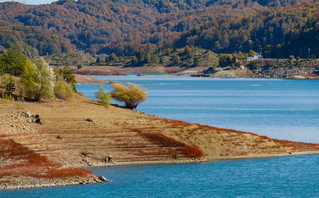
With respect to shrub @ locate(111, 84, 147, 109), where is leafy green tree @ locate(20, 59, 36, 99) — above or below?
above

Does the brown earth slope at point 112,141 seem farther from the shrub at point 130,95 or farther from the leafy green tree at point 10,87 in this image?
the shrub at point 130,95

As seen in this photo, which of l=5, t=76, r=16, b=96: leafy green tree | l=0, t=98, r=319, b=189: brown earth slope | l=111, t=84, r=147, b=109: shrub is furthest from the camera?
l=111, t=84, r=147, b=109: shrub

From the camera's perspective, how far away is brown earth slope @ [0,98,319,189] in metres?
41.3

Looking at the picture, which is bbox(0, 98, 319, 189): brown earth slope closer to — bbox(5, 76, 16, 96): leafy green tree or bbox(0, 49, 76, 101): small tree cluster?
bbox(5, 76, 16, 96): leafy green tree

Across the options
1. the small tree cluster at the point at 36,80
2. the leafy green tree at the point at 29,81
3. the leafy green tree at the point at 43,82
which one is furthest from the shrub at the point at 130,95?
the leafy green tree at the point at 29,81

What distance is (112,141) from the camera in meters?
44.6

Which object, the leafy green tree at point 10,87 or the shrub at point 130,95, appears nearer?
the leafy green tree at point 10,87

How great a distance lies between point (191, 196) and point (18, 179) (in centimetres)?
1138

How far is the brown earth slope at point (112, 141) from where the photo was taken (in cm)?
4134

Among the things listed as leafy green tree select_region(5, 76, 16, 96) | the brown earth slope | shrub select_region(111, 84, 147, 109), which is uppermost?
leafy green tree select_region(5, 76, 16, 96)

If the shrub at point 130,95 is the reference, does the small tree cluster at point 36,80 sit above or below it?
above

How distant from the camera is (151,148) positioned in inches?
1740

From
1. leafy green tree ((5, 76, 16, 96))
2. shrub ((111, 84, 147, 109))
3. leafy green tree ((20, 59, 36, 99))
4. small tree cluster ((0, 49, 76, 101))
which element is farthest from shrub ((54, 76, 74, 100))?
shrub ((111, 84, 147, 109))

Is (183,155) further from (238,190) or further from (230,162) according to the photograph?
(238,190)
